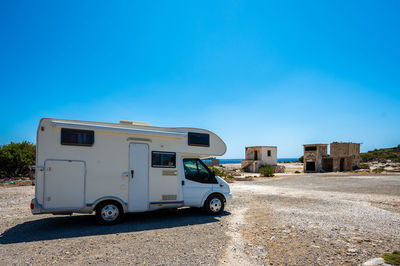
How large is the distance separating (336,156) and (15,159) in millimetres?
38185

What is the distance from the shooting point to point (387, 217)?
7.24 metres

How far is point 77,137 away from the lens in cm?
618

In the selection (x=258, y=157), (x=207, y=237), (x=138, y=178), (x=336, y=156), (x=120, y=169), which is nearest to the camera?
(x=207, y=237)

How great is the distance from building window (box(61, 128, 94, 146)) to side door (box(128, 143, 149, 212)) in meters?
1.05

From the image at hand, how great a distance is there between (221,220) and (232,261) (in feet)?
9.65

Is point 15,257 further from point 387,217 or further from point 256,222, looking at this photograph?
point 387,217

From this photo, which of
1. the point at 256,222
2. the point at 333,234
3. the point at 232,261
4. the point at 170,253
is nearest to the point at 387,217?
the point at 333,234

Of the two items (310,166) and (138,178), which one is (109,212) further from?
(310,166)

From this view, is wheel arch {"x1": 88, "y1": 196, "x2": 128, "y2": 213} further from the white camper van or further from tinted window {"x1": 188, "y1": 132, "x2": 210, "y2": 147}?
tinted window {"x1": 188, "y1": 132, "x2": 210, "y2": 147}

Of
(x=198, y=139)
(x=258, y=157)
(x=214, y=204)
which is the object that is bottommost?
(x=258, y=157)

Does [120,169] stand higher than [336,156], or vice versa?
[120,169]

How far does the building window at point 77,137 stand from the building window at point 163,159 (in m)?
1.70

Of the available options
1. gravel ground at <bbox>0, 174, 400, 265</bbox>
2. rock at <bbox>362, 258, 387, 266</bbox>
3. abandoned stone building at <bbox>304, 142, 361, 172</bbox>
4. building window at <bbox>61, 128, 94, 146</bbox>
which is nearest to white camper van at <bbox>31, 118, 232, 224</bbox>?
building window at <bbox>61, 128, 94, 146</bbox>

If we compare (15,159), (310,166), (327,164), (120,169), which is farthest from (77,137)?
(327,164)
